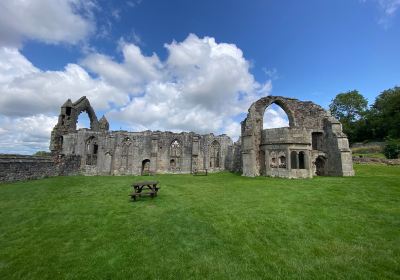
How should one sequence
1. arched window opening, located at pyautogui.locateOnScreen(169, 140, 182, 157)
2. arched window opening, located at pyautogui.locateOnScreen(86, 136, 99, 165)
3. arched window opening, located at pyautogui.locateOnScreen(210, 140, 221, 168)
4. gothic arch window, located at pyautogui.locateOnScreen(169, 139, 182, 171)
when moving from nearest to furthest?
arched window opening, located at pyautogui.locateOnScreen(86, 136, 99, 165) < gothic arch window, located at pyautogui.locateOnScreen(169, 139, 182, 171) < arched window opening, located at pyautogui.locateOnScreen(169, 140, 182, 157) < arched window opening, located at pyautogui.locateOnScreen(210, 140, 221, 168)

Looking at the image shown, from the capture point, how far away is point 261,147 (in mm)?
22203

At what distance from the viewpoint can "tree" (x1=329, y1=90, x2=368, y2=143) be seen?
5160 cm

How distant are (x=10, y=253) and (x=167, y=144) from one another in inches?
1003

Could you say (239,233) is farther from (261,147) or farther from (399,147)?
(399,147)

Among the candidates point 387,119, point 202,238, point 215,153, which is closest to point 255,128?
point 215,153

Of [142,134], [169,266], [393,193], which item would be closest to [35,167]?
[142,134]

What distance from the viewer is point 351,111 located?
180 ft

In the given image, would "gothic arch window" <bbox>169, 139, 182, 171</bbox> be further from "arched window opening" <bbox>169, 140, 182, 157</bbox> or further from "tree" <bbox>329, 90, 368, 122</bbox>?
"tree" <bbox>329, 90, 368, 122</bbox>

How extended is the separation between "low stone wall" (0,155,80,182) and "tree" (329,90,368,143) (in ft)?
191

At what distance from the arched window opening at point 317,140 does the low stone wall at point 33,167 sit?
1147 inches

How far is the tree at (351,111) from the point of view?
169 ft

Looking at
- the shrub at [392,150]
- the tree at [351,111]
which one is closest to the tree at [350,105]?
the tree at [351,111]

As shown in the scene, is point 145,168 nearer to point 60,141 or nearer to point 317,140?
point 60,141

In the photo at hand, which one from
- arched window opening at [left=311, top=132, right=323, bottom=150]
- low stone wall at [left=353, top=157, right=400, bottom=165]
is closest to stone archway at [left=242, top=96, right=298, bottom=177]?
arched window opening at [left=311, top=132, right=323, bottom=150]
